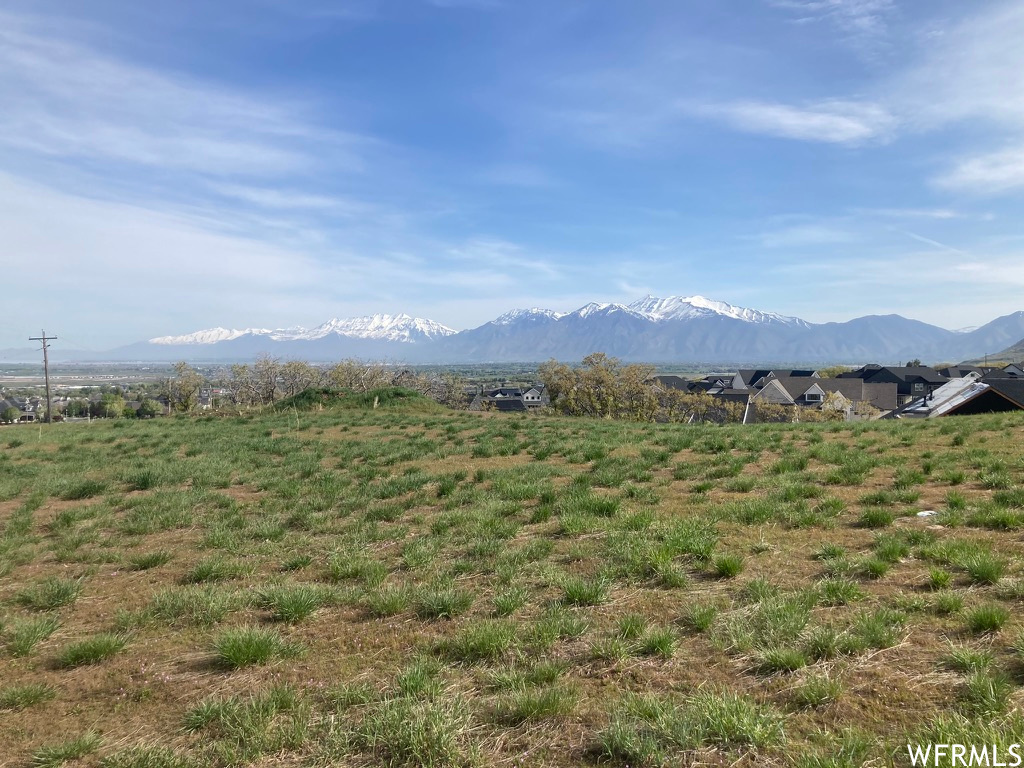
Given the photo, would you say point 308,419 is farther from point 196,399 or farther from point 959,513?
point 196,399

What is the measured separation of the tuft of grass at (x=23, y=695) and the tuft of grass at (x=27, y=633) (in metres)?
0.71

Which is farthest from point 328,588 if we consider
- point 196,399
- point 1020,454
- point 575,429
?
point 196,399

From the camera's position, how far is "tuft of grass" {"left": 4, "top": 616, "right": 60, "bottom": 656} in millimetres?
4559

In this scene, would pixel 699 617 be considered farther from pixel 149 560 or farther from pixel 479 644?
pixel 149 560

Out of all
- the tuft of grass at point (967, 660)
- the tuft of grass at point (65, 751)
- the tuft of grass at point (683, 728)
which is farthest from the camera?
the tuft of grass at point (967, 660)

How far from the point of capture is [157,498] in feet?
31.6

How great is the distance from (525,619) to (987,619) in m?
3.63

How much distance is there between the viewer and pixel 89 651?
4.39 metres

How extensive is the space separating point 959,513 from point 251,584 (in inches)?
348

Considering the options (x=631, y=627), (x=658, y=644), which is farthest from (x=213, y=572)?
(x=658, y=644)

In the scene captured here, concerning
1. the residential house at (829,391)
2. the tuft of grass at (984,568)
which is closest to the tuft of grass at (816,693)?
the tuft of grass at (984,568)

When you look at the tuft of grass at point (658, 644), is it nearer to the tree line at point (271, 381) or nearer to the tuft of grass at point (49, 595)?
the tuft of grass at point (49, 595)

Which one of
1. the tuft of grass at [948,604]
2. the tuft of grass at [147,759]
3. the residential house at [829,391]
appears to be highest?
the tuft of grass at [948,604]

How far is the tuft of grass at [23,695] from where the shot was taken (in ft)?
12.4
